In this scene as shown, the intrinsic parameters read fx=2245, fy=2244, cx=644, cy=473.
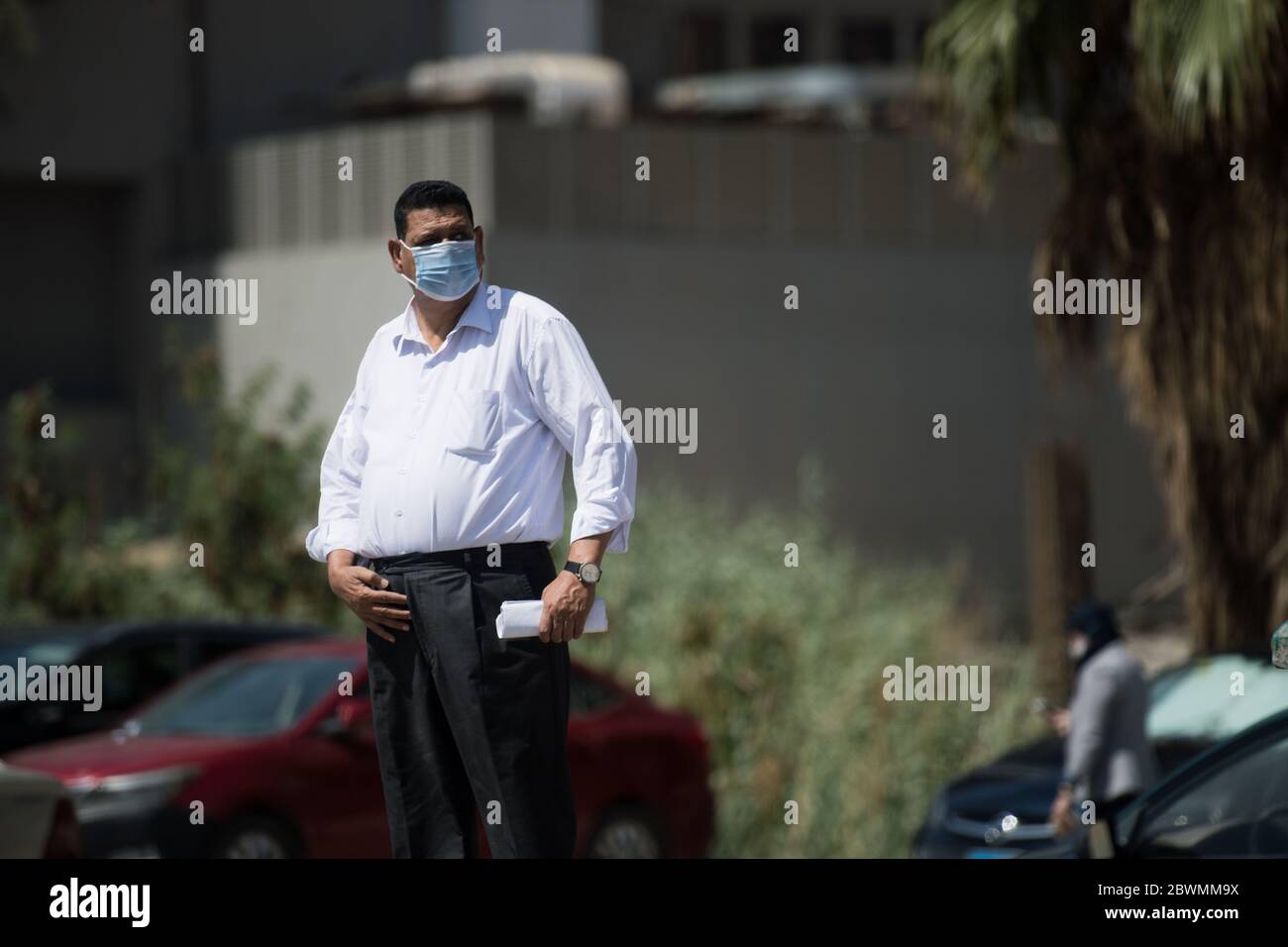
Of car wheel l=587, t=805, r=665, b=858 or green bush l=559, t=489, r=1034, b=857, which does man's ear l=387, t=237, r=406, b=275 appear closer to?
car wheel l=587, t=805, r=665, b=858

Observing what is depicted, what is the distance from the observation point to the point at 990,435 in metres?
25.0

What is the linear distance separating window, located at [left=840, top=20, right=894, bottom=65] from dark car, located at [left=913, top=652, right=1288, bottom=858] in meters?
18.7

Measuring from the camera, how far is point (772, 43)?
28.4m

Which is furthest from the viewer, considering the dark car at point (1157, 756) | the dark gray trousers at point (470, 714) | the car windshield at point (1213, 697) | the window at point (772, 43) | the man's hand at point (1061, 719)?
the window at point (772, 43)

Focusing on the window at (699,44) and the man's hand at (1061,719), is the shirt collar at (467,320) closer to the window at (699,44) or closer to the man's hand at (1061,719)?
the man's hand at (1061,719)

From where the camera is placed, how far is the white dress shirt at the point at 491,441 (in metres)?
4.50

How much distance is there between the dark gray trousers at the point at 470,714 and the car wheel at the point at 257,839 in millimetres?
6431

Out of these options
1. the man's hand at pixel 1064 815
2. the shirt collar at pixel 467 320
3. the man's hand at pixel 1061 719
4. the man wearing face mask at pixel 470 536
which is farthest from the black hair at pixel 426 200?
the man's hand at pixel 1061 719

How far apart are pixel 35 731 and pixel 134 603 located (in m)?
5.73

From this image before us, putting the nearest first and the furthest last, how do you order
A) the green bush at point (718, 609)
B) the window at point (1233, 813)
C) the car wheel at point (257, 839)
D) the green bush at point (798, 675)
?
1. the window at point (1233, 813)
2. the car wheel at point (257, 839)
3. the green bush at point (798, 675)
4. the green bush at point (718, 609)

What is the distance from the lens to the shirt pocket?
453 cm

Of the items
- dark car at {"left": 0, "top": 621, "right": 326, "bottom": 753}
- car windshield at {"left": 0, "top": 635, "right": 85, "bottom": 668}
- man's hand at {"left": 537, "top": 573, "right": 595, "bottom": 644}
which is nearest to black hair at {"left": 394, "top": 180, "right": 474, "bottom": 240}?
man's hand at {"left": 537, "top": 573, "right": 595, "bottom": 644}
